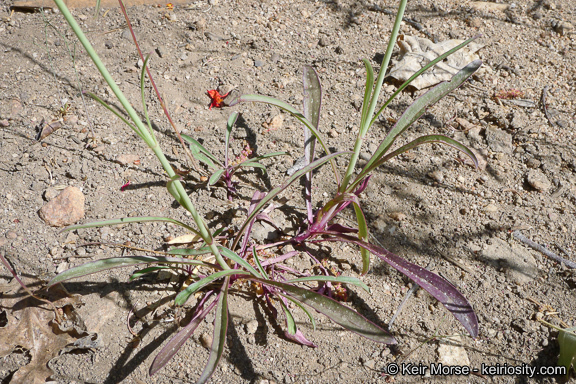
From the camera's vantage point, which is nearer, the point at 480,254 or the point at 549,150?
the point at 480,254

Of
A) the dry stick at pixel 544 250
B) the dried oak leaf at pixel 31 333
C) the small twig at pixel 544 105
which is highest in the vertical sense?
the small twig at pixel 544 105

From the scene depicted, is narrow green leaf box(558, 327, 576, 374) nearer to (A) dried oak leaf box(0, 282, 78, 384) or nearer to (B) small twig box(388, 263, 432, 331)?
(B) small twig box(388, 263, 432, 331)

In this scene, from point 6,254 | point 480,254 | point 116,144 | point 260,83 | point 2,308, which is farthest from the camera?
point 260,83

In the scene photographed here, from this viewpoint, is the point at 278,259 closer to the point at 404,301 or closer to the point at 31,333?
the point at 404,301

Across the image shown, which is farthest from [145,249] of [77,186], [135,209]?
[77,186]

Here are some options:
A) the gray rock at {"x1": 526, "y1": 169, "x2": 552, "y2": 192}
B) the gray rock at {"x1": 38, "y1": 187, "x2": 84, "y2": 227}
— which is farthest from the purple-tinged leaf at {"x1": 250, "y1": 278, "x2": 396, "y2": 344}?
the gray rock at {"x1": 526, "y1": 169, "x2": 552, "y2": 192}

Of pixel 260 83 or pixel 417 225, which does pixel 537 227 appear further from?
pixel 260 83

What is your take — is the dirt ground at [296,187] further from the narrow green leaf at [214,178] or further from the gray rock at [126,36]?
the narrow green leaf at [214,178]

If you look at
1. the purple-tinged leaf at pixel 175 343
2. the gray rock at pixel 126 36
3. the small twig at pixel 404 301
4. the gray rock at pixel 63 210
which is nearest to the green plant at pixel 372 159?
the small twig at pixel 404 301
